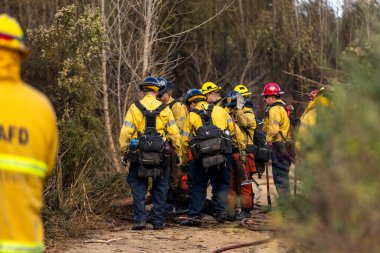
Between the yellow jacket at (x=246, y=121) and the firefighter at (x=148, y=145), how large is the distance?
1.75 meters

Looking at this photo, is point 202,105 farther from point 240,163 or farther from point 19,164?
point 19,164

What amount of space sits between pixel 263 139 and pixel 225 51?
42.1 ft

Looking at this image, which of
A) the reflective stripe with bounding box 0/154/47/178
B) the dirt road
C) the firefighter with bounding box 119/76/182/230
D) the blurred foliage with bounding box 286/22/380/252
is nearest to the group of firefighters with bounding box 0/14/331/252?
the firefighter with bounding box 119/76/182/230

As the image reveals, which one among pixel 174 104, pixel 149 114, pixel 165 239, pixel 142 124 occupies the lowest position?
pixel 165 239

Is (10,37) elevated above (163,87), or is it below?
below

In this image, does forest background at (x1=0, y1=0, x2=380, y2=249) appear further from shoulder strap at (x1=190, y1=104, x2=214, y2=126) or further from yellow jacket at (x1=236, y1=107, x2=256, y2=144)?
shoulder strap at (x1=190, y1=104, x2=214, y2=126)

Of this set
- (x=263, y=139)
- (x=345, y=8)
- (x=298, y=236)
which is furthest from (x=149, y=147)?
(x=345, y=8)

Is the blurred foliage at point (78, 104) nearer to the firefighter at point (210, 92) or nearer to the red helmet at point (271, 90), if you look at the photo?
the firefighter at point (210, 92)

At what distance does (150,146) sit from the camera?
10672 mm

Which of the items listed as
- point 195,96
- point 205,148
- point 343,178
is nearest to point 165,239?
point 205,148

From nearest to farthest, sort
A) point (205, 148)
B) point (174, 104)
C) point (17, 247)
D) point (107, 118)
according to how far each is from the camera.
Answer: point (17, 247), point (205, 148), point (174, 104), point (107, 118)

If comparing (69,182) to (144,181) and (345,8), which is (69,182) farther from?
(345,8)

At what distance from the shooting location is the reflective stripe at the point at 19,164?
4422 millimetres

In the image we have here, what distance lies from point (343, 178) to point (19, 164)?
1.74 m
